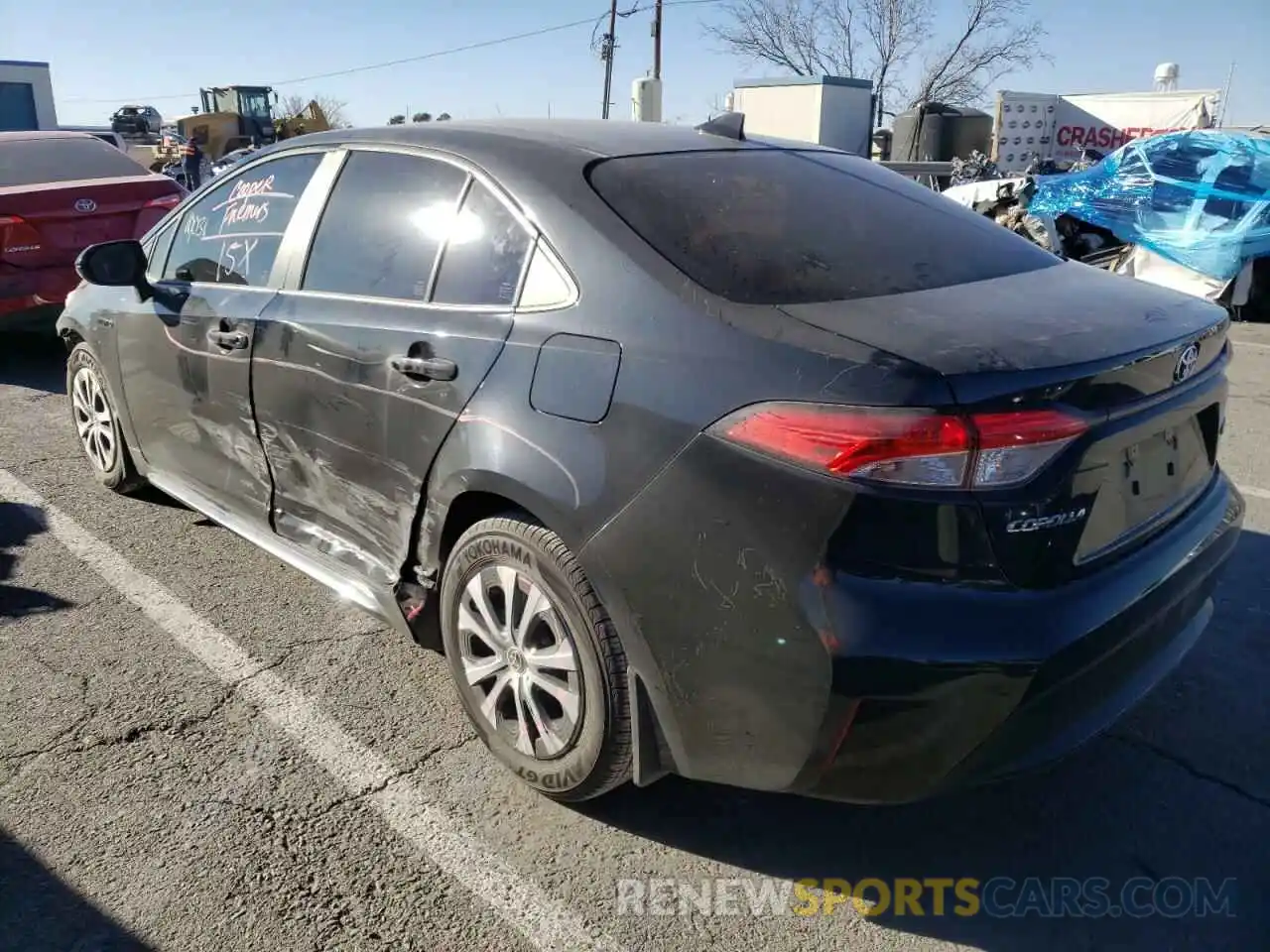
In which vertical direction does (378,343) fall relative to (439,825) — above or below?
above

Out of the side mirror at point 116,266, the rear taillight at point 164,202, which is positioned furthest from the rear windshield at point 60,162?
the side mirror at point 116,266

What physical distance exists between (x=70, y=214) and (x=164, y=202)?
0.68 m

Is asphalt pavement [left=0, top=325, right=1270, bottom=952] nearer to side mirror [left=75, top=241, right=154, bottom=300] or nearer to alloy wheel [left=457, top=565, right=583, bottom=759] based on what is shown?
alloy wheel [left=457, top=565, right=583, bottom=759]

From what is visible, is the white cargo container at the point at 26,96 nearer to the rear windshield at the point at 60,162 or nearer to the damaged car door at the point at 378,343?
the rear windshield at the point at 60,162

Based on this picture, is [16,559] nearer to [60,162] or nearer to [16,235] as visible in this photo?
[16,235]

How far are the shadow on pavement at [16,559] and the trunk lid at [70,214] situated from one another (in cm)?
290

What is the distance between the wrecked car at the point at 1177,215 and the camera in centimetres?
942

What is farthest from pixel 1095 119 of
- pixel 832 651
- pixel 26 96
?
pixel 26 96

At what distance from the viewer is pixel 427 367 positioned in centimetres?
262

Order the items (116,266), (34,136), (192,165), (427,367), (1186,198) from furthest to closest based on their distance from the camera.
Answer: (192,165), (1186,198), (34,136), (116,266), (427,367)

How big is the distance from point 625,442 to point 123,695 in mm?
1942

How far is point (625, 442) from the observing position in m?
2.14

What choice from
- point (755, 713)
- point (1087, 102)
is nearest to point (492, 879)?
point (755, 713)

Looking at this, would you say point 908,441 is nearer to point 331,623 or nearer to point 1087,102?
point 331,623
